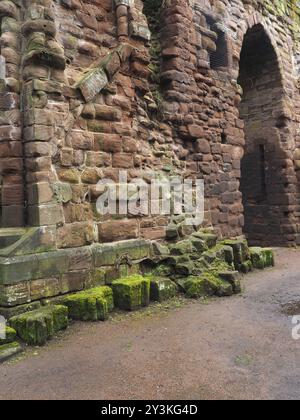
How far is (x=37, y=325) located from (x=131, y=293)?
1.23 metres

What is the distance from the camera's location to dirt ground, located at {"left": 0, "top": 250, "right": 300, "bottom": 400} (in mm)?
2668

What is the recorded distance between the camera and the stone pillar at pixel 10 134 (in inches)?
169

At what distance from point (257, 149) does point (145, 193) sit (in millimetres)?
5661

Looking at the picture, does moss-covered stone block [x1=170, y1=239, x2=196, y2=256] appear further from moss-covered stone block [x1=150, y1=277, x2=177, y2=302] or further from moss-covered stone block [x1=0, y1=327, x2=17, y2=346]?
moss-covered stone block [x1=0, y1=327, x2=17, y2=346]

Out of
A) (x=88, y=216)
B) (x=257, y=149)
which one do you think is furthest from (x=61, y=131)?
(x=257, y=149)

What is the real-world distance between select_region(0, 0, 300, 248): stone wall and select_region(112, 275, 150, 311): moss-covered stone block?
0.64 metres

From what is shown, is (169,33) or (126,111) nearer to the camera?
(126,111)

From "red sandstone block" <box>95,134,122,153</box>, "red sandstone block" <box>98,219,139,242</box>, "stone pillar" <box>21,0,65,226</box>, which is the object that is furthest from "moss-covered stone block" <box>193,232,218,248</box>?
"stone pillar" <box>21,0,65,226</box>

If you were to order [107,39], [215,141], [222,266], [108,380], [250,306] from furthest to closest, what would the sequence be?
[215,141], [222,266], [107,39], [250,306], [108,380]

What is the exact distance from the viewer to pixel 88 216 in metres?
4.73

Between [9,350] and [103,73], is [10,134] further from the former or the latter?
[9,350]

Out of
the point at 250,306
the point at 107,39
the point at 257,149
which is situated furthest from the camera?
the point at 257,149

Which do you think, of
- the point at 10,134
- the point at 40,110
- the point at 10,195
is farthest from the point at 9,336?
the point at 40,110
